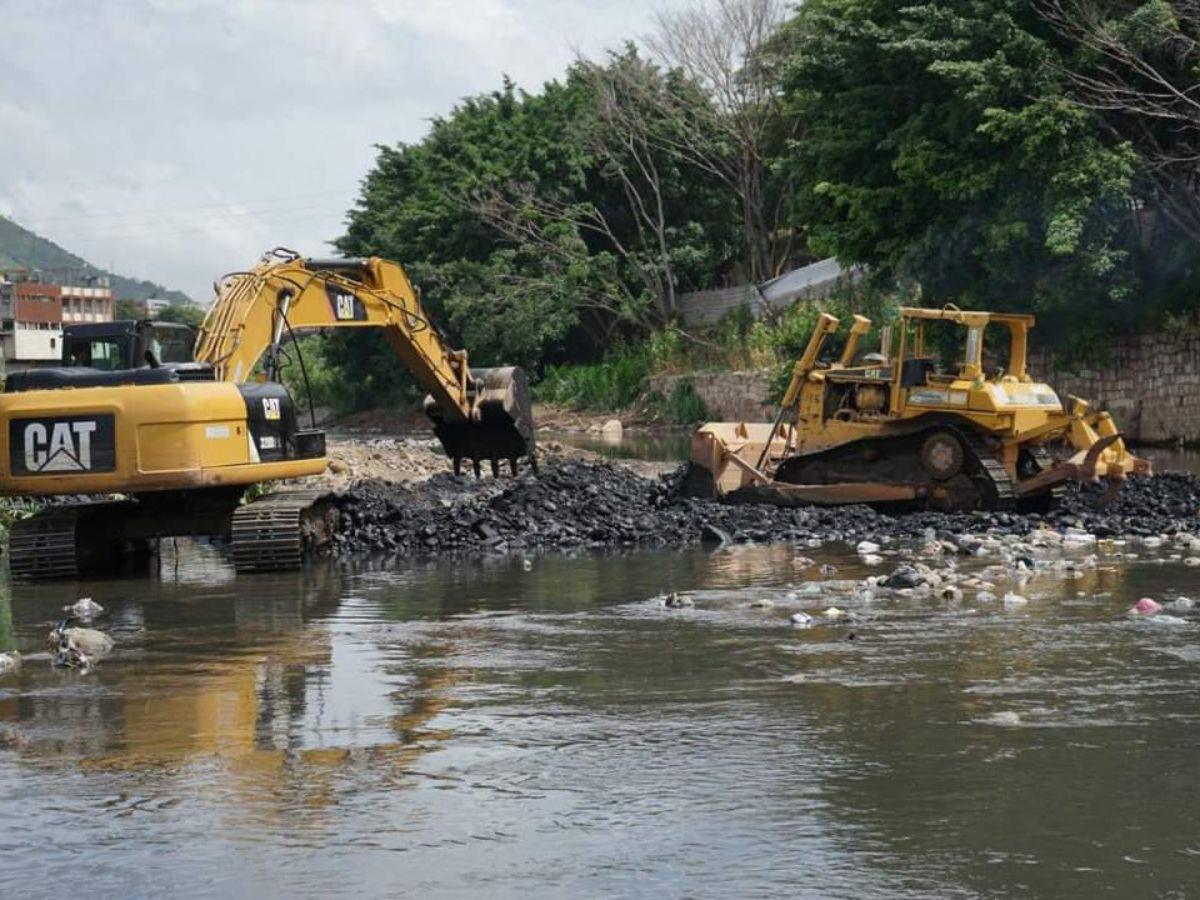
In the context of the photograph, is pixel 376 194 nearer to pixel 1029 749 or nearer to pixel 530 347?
pixel 530 347

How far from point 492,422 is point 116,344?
6470 mm

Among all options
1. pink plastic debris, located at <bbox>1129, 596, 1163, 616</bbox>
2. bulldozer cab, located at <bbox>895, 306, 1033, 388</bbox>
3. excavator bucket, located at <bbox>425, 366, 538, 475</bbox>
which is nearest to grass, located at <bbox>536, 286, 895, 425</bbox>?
excavator bucket, located at <bbox>425, 366, 538, 475</bbox>

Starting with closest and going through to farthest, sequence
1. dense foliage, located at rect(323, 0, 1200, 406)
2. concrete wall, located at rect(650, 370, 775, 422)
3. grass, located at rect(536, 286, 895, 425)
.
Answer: dense foliage, located at rect(323, 0, 1200, 406) < grass, located at rect(536, 286, 895, 425) < concrete wall, located at rect(650, 370, 775, 422)

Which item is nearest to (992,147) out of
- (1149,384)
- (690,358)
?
(1149,384)

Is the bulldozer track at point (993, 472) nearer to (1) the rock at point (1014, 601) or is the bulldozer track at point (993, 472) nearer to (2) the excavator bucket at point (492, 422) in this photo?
(2) the excavator bucket at point (492, 422)

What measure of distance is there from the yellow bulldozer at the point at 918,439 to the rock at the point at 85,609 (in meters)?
8.42

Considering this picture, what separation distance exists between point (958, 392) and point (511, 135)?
39.2 m

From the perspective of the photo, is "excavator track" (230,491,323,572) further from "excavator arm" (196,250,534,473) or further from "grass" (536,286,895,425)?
"grass" (536,286,895,425)

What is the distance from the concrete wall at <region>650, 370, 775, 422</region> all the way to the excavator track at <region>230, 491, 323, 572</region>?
1102 inches

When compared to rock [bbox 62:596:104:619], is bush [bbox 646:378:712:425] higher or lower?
higher

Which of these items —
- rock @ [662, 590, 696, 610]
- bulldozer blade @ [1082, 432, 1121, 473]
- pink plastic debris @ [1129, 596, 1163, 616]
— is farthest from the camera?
bulldozer blade @ [1082, 432, 1121, 473]

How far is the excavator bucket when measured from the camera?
2183cm

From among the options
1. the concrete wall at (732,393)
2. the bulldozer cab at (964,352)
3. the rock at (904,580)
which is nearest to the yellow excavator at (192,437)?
the rock at (904,580)

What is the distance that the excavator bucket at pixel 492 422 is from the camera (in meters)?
21.8
